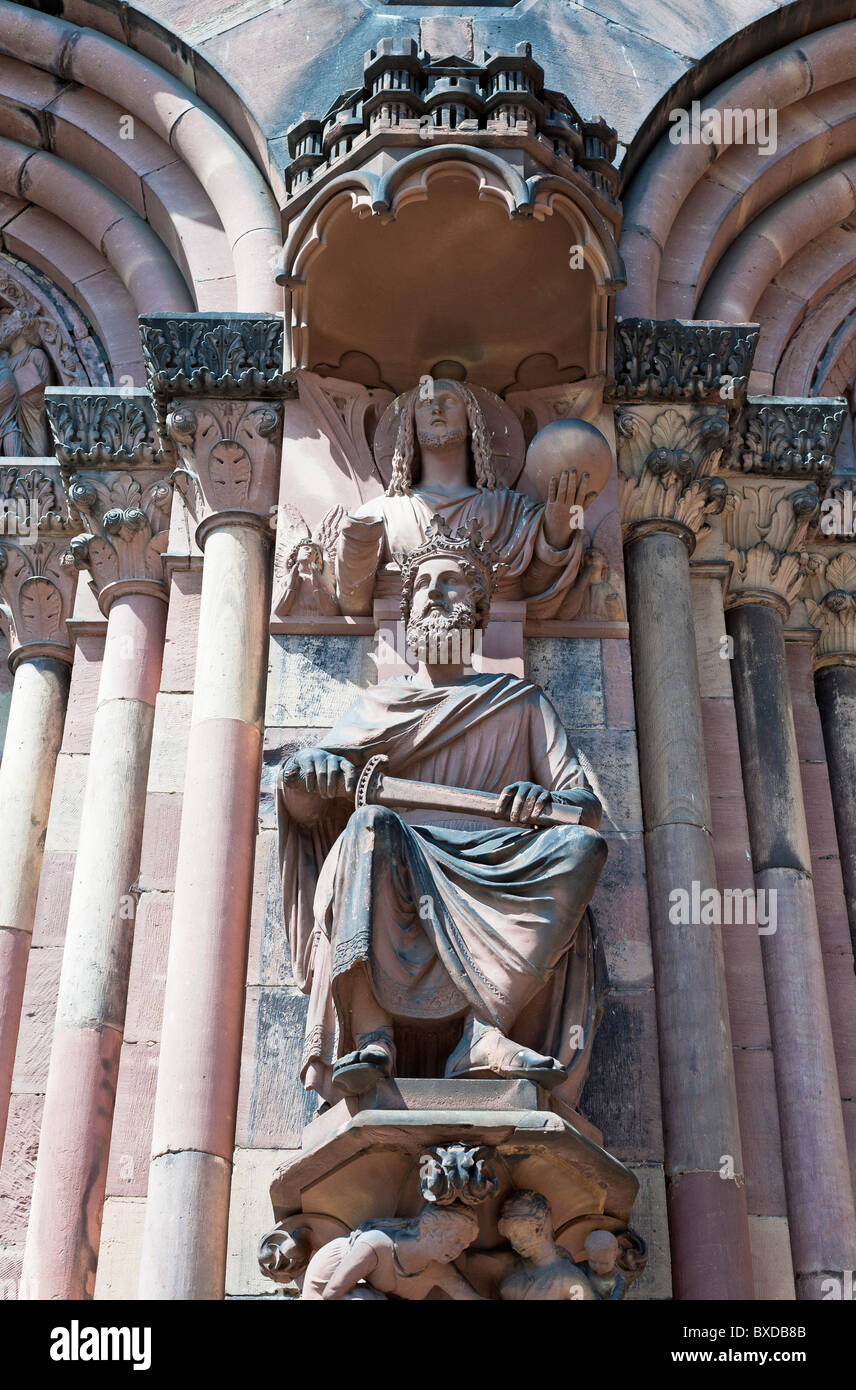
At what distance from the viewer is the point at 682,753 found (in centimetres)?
834

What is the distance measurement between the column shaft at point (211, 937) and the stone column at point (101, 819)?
641 mm

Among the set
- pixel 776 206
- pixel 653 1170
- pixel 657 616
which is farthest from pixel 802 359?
pixel 653 1170

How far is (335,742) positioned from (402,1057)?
53.6 inches

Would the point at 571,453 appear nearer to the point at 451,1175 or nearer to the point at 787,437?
the point at 787,437

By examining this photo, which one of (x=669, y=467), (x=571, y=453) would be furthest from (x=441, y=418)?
(x=669, y=467)

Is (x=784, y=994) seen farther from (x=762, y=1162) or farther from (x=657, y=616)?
(x=657, y=616)

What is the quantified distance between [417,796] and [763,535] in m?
3.14

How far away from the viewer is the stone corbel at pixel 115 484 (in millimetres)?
9539

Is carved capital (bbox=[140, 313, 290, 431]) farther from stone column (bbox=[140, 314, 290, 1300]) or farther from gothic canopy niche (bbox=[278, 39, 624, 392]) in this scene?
gothic canopy niche (bbox=[278, 39, 624, 392])

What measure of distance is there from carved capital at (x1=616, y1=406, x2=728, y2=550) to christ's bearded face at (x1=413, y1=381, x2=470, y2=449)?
814 millimetres

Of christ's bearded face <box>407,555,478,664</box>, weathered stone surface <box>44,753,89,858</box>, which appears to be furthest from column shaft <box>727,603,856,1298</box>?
weathered stone surface <box>44,753,89,858</box>

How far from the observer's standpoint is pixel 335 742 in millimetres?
7508
